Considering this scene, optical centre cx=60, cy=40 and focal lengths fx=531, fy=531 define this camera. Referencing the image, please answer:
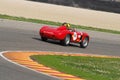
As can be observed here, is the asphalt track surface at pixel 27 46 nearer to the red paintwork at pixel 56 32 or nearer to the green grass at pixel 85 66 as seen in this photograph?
the red paintwork at pixel 56 32

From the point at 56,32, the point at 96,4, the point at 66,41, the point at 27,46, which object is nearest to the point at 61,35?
the point at 56,32

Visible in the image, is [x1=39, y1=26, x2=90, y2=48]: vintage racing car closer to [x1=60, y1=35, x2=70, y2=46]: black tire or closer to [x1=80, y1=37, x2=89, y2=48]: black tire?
[x1=60, y1=35, x2=70, y2=46]: black tire

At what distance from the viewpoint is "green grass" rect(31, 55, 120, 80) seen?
46.9ft

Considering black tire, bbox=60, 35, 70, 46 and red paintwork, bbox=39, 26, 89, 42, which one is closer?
red paintwork, bbox=39, 26, 89, 42

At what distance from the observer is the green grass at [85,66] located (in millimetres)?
14289

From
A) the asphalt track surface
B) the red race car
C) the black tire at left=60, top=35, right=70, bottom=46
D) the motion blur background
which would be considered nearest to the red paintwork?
the red race car

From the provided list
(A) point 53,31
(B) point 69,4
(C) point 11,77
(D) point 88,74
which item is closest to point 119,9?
(B) point 69,4

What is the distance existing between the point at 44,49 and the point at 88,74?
5.28 meters

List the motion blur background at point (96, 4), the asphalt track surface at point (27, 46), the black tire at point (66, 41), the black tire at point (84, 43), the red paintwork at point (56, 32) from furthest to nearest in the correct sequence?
1. the motion blur background at point (96, 4)
2. the black tire at point (84, 43)
3. the black tire at point (66, 41)
4. the red paintwork at point (56, 32)
5. the asphalt track surface at point (27, 46)

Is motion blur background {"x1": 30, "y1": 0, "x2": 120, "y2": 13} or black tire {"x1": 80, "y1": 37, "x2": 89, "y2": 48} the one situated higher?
black tire {"x1": 80, "y1": 37, "x2": 89, "y2": 48}

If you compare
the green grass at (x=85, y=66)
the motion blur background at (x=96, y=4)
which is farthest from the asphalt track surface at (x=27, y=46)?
the motion blur background at (x=96, y=4)

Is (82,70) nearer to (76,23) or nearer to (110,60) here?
(110,60)

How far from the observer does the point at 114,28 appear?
3691cm

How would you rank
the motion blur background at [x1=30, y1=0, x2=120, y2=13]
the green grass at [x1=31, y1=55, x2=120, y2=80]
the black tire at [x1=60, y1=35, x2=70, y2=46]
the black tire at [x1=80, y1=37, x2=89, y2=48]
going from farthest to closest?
the motion blur background at [x1=30, y1=0, x2=120, y2=13]
the black tire at [x1=80, y1=37, x2=89, y2=48]
the black tire at [x1=60, y1=35, x2=70, y2=46]
the green grass at [x1=31, y1=55, x2=120, y2=80]
